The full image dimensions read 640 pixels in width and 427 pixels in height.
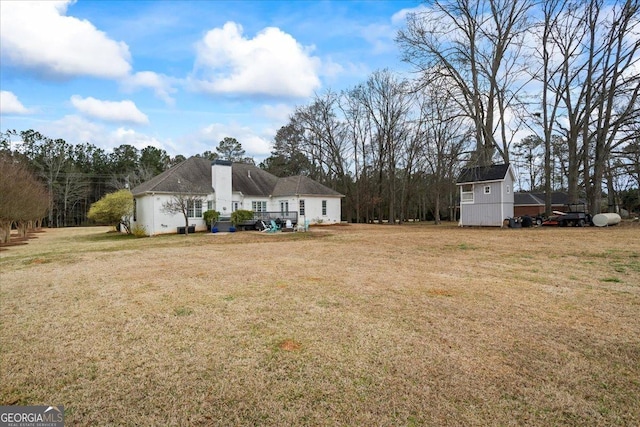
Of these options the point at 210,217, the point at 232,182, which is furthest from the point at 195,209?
the point at 232,182

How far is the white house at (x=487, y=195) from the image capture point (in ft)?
75.2

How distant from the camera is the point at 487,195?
77.6 feet

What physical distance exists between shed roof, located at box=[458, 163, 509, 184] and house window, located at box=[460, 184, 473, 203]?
48 centimetres

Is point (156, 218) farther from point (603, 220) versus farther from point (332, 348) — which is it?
point (603, 220)

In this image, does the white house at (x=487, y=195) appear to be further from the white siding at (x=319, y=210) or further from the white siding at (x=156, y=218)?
the white siding at (x=156, y=218)

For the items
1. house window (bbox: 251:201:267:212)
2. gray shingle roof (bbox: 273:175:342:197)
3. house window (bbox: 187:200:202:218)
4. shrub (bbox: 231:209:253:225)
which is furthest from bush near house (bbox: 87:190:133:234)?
gray shingle roof (bbox: 273:175:342:197)

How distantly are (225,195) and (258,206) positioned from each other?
11.7 ft

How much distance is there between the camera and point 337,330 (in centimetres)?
436

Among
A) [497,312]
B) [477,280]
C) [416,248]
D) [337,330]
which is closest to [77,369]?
[337,330]

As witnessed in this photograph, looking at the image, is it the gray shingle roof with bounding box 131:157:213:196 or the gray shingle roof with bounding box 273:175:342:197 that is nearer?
the gray shingle roof with bounding box 131:157:213:196

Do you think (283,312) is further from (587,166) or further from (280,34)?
(587,166)

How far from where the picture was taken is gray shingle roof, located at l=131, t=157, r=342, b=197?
900 inches

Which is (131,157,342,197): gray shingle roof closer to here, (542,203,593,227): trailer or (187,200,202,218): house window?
(187,200,202,218): house window

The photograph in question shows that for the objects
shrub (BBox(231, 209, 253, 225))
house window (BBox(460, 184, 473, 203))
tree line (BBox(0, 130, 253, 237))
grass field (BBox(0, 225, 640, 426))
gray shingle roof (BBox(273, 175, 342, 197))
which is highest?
tree line (BBox(0, 130, 253, 237))
